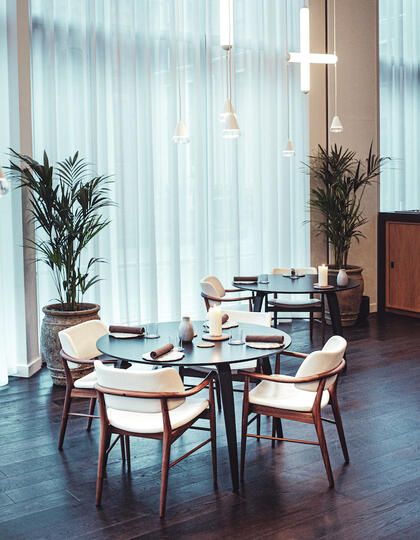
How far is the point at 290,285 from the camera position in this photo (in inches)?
225

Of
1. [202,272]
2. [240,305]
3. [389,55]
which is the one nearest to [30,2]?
[202,272]

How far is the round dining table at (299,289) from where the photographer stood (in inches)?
215

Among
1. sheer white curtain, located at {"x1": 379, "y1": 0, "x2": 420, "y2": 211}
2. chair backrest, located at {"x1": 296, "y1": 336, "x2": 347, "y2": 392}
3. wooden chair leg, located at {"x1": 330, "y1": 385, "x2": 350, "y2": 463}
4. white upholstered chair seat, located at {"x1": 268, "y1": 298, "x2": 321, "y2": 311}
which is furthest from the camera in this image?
sheer white curtain, located at {"x1": 379, "y1": 0, "x2": 420, "y2": 211}

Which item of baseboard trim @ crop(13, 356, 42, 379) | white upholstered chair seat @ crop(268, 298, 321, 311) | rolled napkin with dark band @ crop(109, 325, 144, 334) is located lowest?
baseboard trim @ crop(13, 356, 42, 379)

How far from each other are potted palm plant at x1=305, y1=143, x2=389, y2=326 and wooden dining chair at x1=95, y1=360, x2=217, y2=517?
13.9 feet

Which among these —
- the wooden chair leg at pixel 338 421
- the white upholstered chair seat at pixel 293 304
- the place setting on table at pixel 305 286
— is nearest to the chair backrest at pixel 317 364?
the wooden chair leg at pixel 338 421

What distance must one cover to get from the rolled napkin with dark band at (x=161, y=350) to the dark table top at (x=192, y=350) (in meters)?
0.04

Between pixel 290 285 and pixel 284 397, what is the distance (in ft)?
7.06

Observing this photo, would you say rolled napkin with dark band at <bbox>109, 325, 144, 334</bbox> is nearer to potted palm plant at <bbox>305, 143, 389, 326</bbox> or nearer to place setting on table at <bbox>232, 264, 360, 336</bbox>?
place setting on table at <bbox>232, 264, 360, 336</bbox>

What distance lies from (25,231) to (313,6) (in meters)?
4.25

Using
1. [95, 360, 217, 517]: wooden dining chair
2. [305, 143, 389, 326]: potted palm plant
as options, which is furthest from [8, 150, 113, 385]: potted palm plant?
[305, 143, 389, 326]: potted palm plant

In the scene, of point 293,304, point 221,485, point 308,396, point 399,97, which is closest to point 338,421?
point 308,396

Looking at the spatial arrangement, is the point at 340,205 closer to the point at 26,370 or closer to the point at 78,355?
the point at 26,370

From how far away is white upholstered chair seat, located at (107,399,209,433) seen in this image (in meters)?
3.25
